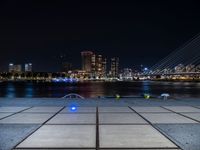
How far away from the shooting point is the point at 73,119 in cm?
1029

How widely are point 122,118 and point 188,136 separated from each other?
10.3 feet

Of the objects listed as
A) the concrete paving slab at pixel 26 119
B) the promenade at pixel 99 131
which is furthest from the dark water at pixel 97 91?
the promenade at pixel 99 131

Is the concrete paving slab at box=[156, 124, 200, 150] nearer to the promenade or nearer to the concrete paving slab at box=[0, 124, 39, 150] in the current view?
the promenade

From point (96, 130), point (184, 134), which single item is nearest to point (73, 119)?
point (96, 130)

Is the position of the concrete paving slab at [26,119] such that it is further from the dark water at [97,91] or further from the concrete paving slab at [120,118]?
the dark water at [97,91]

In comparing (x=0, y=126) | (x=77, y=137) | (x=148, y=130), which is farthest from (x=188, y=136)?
(x=0, y=126)

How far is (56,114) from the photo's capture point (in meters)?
11.5

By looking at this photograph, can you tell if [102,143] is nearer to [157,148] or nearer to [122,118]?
[157,148]

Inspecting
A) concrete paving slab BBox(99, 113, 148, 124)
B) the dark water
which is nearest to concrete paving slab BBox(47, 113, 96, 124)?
concrete paving slab BBox(99, 113, 148, 124)

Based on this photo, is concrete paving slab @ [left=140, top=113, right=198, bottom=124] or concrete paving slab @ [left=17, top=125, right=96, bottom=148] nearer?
concrete paving slab @ [left=17, top=125, right=96, bottom=148]

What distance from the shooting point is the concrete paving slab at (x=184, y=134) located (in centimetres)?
673

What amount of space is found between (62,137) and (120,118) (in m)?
3.38

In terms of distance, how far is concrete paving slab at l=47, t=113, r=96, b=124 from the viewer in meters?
9.66

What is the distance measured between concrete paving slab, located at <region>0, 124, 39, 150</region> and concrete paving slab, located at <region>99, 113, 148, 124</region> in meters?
2.09
